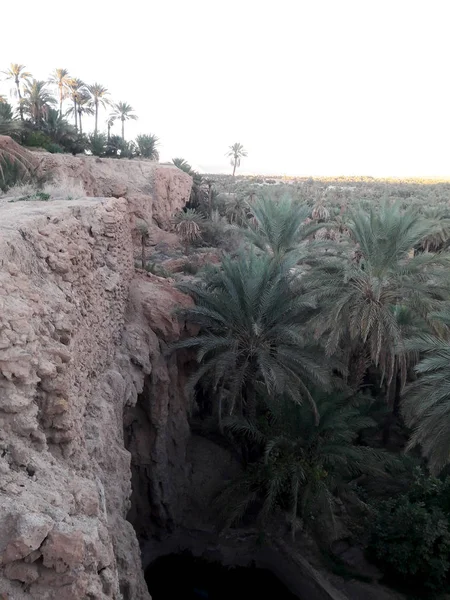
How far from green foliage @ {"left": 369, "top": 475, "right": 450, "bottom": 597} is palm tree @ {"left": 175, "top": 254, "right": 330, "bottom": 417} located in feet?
9.09

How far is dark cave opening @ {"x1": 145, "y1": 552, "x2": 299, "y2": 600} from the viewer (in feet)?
34.2

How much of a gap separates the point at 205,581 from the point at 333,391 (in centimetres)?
498

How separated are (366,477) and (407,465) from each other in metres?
1.30

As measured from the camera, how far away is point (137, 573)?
6.48 metres

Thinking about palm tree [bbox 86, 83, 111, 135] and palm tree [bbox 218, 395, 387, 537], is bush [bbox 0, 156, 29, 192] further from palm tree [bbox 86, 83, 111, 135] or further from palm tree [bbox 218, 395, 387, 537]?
palm tree [bbox 86, 83, 111, 135]

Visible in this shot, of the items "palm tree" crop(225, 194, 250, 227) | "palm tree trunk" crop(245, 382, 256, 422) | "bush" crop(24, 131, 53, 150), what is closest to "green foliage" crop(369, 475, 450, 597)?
"palm tree trunk" crop(245, 382, 256, 422)

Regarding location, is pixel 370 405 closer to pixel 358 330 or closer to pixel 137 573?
pixel 358 330

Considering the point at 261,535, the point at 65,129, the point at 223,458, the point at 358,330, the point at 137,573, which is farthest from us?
the point at 65,129

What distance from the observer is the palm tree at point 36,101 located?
26.4 m

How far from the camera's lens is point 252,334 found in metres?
11.1

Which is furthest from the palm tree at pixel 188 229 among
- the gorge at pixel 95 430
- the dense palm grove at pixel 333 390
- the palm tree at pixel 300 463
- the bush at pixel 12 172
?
the palm tree at pixel 300 463

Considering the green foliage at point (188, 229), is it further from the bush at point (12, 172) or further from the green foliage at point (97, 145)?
the bush at point (12, 172)

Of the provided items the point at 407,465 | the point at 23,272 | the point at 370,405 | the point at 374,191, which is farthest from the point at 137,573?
the point at 374,191

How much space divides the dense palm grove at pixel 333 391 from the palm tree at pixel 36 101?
19.3m
